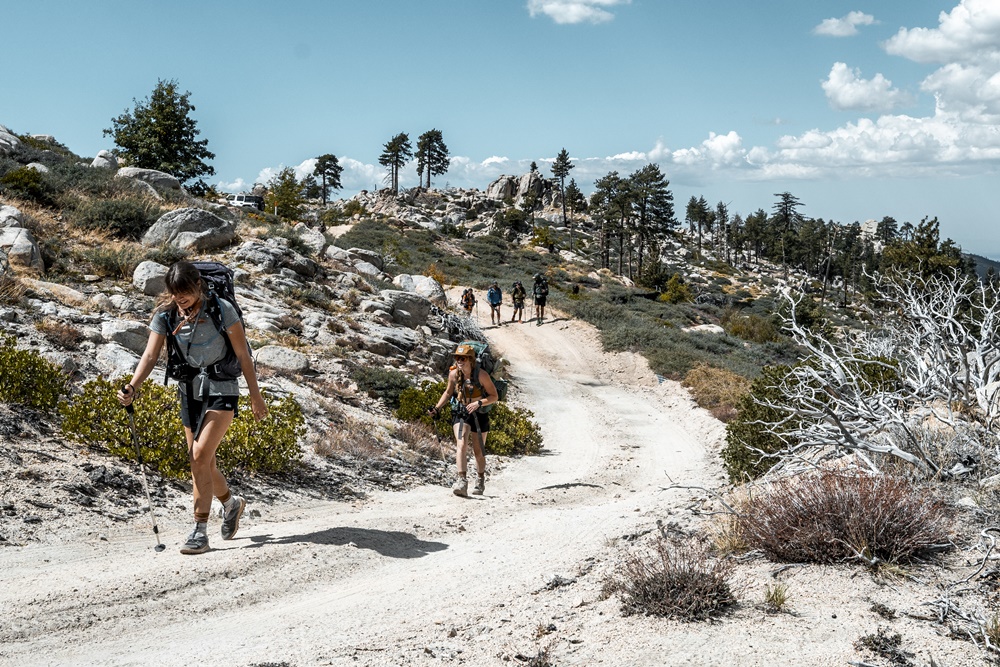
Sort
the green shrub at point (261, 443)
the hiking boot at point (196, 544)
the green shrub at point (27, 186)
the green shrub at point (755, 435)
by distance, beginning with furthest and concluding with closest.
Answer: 1. the green shrub at point (27, 186)
2. the green shrub at point (755, 435)
3. the green shrub at point (261, 443)
4. the hiking boot at point (196, 544)

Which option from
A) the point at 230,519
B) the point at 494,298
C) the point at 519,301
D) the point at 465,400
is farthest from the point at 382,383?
the point at 519,301

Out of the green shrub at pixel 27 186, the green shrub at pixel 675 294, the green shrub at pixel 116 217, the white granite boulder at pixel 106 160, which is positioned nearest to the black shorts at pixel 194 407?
the green shrub at pixel 116 217

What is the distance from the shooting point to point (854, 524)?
4.48 metres

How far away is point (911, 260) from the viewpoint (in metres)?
38.6

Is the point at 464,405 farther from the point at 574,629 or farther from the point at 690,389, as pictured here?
the point at 690,389

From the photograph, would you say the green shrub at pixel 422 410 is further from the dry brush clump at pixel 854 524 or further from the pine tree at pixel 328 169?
the pine tree at pixel 328 169

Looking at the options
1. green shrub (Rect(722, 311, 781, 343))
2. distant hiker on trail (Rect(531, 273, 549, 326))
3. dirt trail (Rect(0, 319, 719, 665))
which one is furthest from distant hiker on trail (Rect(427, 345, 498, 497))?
green shrub (Rect(722, 311, 781, 343))

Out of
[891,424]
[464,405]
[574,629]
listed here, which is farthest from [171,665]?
[891,424]

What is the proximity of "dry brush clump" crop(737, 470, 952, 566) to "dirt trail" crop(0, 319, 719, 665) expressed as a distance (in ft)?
4.42

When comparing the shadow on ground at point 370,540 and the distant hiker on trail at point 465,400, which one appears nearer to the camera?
the shadow on ground at point 370,540

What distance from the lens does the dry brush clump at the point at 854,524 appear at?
4.44 meters

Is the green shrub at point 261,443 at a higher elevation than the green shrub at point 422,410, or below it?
higher

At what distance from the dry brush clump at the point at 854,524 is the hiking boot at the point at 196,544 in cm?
400

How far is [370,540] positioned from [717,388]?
50.7 ft
